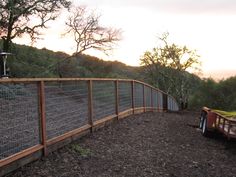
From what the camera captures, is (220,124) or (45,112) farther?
(220,124)

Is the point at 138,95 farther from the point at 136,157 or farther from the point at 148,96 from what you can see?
the point at 136,157

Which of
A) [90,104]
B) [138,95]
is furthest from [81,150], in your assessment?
[138,95]

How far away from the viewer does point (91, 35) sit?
26.4 meters

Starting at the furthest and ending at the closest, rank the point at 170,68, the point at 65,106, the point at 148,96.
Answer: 1. the point at 170,68
2. the point at 148,96
3. the point at 65,106

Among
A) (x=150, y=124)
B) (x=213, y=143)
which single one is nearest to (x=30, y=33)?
(x=150, y=124)

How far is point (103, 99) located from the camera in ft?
37.2

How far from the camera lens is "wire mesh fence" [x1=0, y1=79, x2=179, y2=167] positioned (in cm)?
653

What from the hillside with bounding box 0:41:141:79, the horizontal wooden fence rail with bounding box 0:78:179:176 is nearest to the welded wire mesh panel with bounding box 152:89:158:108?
the hillside with bounding box 0:41:141:79

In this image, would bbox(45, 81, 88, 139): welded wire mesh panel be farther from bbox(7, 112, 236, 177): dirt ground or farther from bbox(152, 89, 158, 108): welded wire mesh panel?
bbox(152, 89, 158, 108): welded wire mesh panel

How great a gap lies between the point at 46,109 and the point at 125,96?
266 inches

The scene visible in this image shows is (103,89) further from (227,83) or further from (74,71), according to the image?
(227,83)

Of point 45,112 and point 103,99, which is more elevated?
point 45,112

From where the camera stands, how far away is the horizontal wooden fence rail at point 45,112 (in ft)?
21.1

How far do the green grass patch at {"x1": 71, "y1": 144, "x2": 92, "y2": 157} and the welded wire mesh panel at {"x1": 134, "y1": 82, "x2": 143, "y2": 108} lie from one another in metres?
8.14
